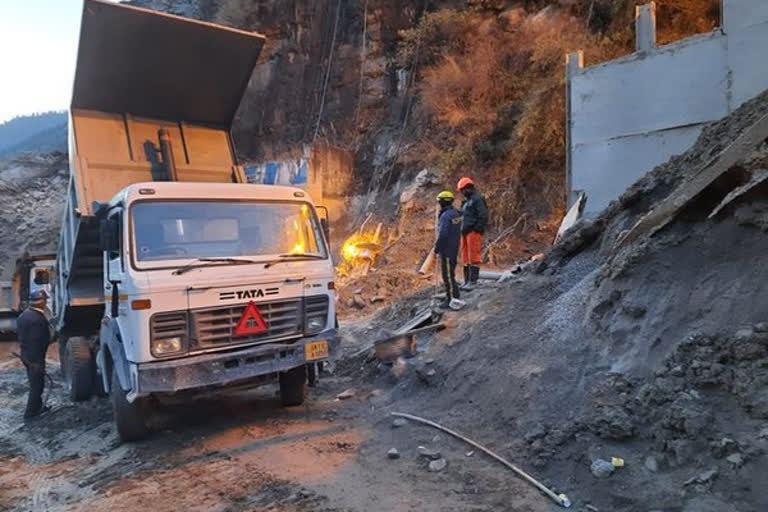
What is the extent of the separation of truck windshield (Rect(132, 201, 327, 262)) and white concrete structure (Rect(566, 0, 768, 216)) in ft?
24.2

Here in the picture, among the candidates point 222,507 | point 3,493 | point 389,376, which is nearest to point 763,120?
point 389,376

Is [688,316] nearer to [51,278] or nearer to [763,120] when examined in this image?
[763,120]

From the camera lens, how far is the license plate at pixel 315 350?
5.96 m

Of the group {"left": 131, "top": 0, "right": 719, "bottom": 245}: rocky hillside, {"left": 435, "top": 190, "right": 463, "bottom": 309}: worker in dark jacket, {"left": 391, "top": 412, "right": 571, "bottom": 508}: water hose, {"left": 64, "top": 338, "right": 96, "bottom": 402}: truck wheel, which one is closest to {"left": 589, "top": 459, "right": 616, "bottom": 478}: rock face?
{"left": 391, "top": 412, "right": 571, "bottom": 508}: water hose

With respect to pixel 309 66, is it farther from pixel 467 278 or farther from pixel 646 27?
pixel 467 278

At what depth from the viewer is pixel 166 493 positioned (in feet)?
15.0

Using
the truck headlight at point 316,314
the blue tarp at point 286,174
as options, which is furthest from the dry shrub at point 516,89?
the truck headlight at point 316,314

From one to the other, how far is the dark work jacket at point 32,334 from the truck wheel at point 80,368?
359 millimetres

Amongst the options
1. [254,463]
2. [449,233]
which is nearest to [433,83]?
[449,233]

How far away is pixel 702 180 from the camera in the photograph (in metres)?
4.93

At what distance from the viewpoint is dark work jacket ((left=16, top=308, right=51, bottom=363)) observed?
7.64m

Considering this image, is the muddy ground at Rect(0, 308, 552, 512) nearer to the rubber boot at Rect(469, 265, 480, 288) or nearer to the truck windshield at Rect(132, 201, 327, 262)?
the truck windshield at Rect(132, 201, 327, 262)

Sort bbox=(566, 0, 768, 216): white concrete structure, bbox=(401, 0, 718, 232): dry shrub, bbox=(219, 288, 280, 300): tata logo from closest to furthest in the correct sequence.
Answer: bbox=(219, 288, 280, 300): tata logo, bbox=(566, 0, 768, 216): white concrete structure, bbox=(401, 0, 718, 232): dry shrub

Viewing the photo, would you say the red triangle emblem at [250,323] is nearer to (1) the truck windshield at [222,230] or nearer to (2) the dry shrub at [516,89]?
(1) the truck windshield at [222,230]
